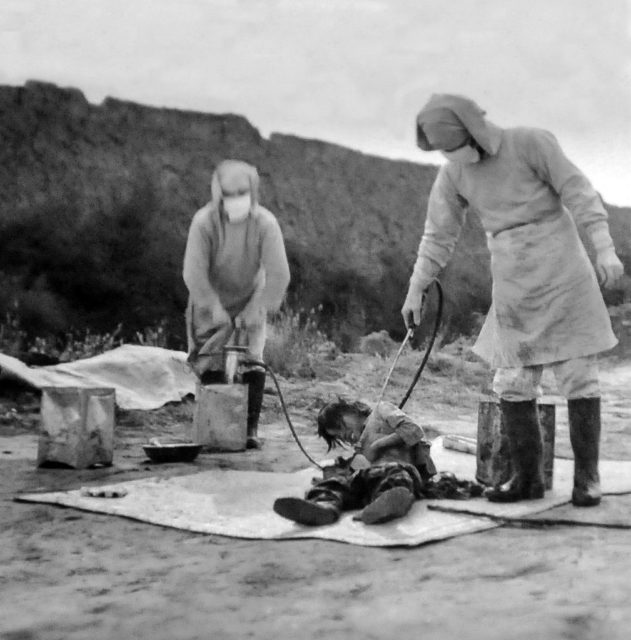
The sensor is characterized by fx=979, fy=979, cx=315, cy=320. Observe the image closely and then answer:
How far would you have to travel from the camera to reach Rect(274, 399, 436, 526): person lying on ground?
3412mm

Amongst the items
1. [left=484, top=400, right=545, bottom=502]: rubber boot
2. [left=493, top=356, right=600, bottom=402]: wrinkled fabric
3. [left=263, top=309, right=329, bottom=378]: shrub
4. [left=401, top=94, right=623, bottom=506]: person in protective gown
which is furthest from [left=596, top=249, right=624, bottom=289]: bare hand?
[left=263, top=309, right=329, bottom=378]: shrub

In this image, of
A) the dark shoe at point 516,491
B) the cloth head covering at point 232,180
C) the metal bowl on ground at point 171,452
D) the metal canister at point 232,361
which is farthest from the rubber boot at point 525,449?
the cloth head covering at point 232,180

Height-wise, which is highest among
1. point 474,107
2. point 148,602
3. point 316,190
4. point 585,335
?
point 316,190

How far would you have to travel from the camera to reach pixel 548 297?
12.3 ft

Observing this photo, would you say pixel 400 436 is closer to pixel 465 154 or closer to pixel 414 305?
Answer: pixel 414 305

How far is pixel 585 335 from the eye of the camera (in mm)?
3701

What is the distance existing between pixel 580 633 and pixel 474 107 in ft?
7.37

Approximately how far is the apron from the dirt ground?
61cm

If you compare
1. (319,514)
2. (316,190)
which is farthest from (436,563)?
(316,190)

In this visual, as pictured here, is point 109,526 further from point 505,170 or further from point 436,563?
point 505,170

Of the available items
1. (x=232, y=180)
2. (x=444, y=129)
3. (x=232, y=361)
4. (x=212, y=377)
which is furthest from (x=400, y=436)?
(x=232, y=180)

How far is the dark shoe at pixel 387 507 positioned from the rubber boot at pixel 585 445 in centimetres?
70

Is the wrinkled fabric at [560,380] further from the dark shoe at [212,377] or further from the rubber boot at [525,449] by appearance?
the dark shoe at [212,377]

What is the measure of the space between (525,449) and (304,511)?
3.21ft
